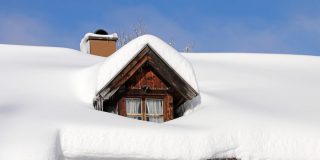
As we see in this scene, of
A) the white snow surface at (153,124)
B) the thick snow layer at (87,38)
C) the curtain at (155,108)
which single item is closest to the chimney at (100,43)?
the thick snow layer at (87,38)

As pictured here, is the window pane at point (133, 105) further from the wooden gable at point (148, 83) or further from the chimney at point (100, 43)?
the chimney at point (100, 43)

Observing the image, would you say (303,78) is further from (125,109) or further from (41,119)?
(41,119)

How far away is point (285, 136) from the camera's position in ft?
A: 35.3

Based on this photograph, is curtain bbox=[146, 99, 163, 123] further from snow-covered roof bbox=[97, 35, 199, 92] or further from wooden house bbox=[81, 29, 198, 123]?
snow-covered roof bbox=[97, 35, 199, 92]

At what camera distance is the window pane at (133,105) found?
11453mm

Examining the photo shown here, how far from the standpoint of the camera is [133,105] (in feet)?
37.7

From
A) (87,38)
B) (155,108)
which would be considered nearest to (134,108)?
(155,108)

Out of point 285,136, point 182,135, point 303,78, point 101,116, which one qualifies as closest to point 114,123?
point 101,116

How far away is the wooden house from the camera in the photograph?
11.3 m

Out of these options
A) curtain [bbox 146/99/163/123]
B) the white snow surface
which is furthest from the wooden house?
Result: the white snow surface

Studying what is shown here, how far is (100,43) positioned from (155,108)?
5616 millimetres

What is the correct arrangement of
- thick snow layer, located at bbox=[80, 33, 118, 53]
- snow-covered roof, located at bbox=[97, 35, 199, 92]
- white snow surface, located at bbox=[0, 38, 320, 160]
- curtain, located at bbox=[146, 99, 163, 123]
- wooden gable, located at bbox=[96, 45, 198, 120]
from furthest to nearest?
thick snow layer, located at bbox=[80, 33, 118, 53], curtain, located at bbox=[146, 99, 163, 123], wooden gable, located at bbox=[96, 45, 198, 120], snow-covered roof, located at bbox=[97, 35, 199, 92], white snow surface, located at bbox=[0, 38, 320, 160]

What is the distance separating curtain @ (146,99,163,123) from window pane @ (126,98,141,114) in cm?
17

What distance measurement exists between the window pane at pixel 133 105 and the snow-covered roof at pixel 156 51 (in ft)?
2.19
